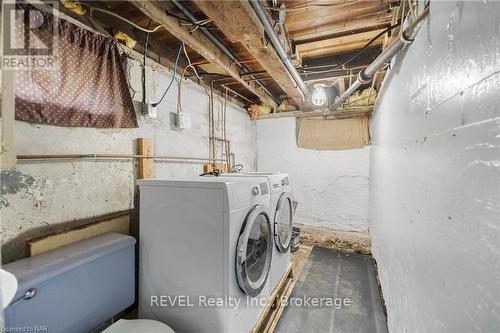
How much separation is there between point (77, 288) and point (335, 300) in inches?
86.4

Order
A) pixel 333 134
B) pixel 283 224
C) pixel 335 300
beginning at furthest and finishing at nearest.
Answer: pixel 333 134 → pixel 283 224 → pixel 335 300

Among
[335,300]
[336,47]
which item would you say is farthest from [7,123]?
[335,300]

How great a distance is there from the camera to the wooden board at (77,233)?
4.05 feet

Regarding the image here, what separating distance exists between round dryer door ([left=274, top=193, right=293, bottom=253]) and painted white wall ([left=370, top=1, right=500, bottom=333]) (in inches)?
40.9

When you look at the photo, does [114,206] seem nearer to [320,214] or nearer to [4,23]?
[4,23]

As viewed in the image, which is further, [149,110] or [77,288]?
[149,110]

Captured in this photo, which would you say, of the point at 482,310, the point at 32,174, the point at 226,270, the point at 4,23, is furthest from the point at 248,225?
the point at 4,23

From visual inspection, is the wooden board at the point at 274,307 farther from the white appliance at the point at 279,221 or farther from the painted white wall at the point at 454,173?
the painted white wall at the point at 454,173

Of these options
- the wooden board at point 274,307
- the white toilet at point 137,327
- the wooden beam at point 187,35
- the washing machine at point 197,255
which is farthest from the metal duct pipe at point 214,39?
the wooden board at point 274,307

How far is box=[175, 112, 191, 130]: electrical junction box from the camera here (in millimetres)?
2338

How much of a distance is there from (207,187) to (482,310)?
3.95 feet

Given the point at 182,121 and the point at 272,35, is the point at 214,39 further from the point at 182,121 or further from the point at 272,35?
the point at 182,121

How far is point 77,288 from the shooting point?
3.98ft

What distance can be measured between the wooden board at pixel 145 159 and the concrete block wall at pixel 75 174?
0.05 metres
